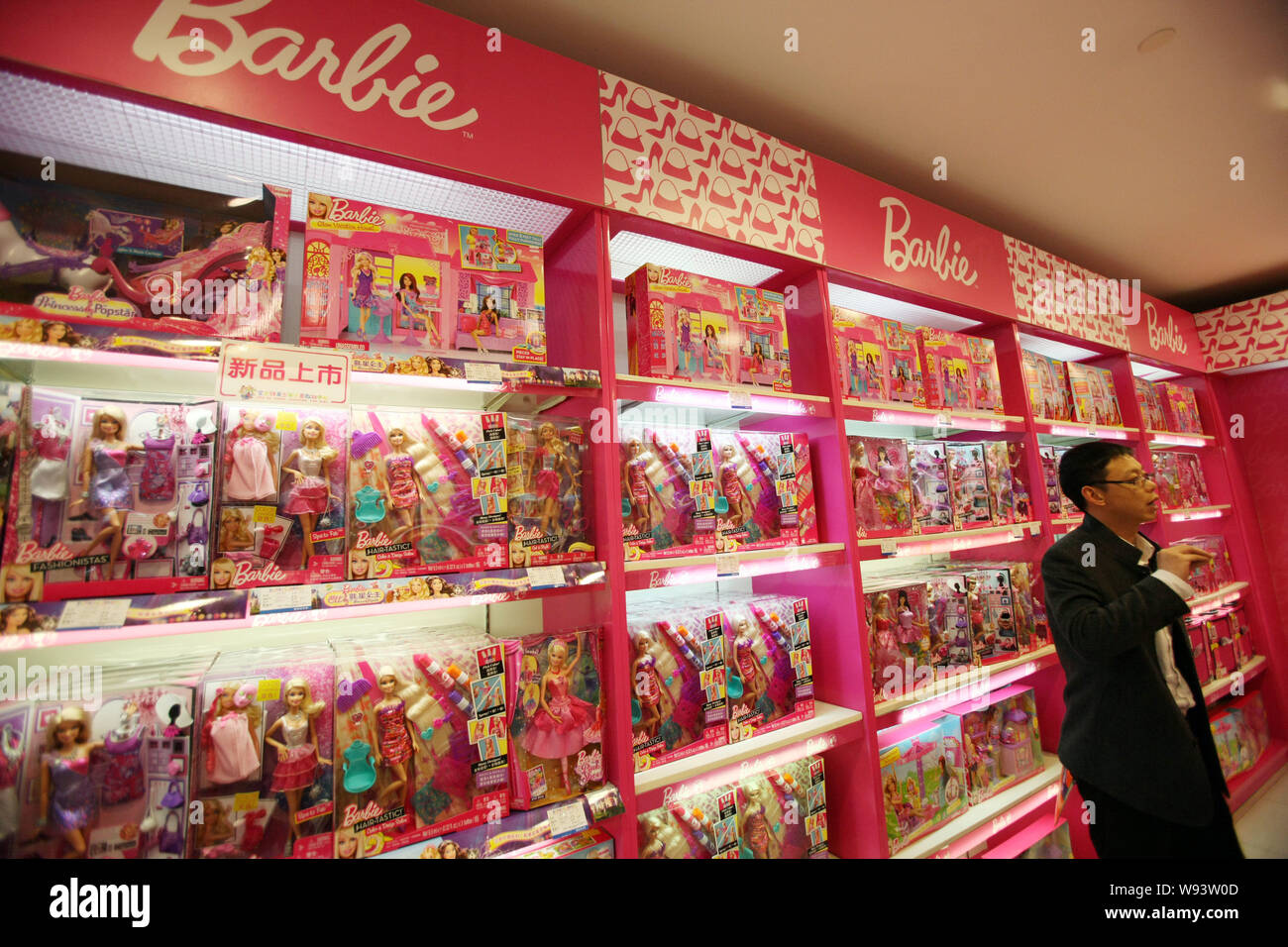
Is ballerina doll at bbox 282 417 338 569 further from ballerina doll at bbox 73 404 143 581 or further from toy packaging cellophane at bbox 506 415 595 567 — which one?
toy packaging cellophane at bbox 506 415 595 567

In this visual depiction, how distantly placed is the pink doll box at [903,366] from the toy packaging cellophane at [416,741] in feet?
6.76

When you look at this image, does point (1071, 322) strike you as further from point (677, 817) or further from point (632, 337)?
point (677, 817)

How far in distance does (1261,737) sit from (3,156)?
7243mm

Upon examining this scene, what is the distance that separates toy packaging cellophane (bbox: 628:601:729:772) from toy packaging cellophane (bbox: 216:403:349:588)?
92 centimetres

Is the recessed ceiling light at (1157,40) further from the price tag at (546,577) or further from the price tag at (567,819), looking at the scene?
the price tag at (567,819)

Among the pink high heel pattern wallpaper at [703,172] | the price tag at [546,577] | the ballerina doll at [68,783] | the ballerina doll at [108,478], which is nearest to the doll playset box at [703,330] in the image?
the pink high heel pattern wallpaper at [703,172]

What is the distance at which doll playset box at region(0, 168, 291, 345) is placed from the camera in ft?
3.62

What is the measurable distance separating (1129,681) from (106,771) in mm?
2664

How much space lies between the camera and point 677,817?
1.71 meters

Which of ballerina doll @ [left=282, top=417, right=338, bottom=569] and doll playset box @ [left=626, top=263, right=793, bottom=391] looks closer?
ballerina doll @ [left=282, top=417, right=338, bottom=569]

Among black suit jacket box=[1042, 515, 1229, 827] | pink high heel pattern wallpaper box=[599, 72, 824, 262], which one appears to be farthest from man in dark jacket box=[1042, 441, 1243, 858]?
pink high heel pattern wallpaper box=[599, 72, 824, 262]

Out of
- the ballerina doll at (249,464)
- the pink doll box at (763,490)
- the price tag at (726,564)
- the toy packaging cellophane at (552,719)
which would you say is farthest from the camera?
the pink doll box at (763,490)

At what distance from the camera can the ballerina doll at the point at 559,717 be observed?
4.85 ft
